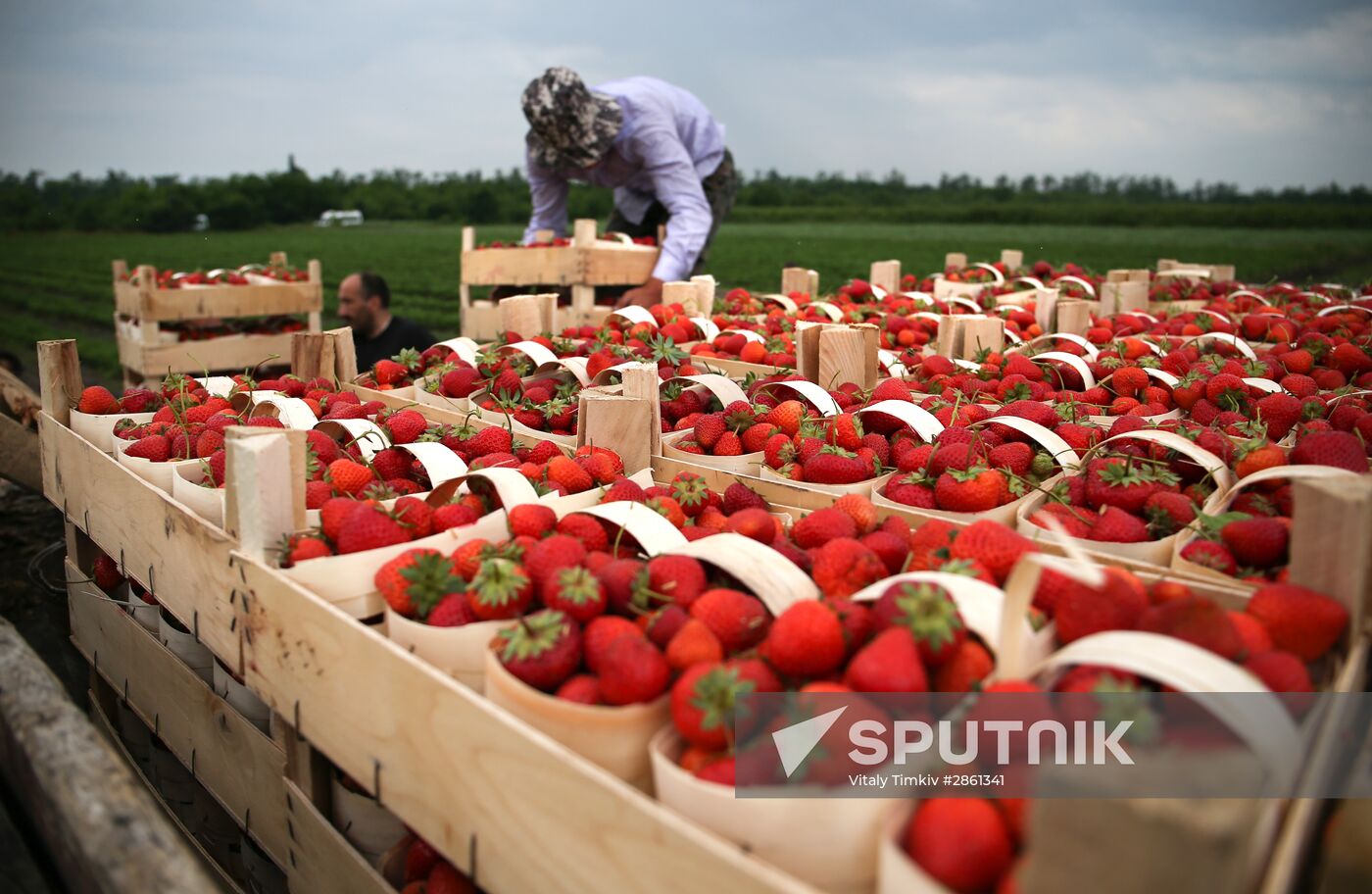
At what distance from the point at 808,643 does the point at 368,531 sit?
2.83ft

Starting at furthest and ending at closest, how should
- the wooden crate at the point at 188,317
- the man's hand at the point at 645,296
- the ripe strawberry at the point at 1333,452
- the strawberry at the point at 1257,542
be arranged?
the wooden crate at the point at 188,317
the man's hand at the point at 645,296
the ripe strawberry at the point at 1333,452
the strawberry at the point at 1257,542

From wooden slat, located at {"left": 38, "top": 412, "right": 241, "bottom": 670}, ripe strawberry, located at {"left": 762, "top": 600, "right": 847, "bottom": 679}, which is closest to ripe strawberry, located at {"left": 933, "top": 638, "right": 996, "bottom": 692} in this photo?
ripe strawberry, located at {"left": 762, "top": 600, "right": 847, "bottom": 679}

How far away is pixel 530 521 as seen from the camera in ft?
5.36

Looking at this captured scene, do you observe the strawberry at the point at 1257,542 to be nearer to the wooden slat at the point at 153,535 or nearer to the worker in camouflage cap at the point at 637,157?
the wooden slat at the point at 153,535

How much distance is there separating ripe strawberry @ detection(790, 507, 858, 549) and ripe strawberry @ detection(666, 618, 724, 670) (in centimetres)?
45

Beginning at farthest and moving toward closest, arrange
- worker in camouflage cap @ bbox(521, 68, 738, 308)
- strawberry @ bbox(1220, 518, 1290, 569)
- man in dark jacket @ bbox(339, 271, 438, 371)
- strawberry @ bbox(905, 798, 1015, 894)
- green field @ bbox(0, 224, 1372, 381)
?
green field @ bbox(0, 224, 1372, 381)
worker in camouflage cap @ bbox(521, 68, 738, 308)
man in dark jacket @ bbox(339, 271, 438, 371)
strawberry @ bbox(1220, 518, 1290, 569)
strawberry @ bbox(905, 798, 1015, 894)

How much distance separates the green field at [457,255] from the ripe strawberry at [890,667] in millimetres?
11089

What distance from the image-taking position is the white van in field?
1484 inches

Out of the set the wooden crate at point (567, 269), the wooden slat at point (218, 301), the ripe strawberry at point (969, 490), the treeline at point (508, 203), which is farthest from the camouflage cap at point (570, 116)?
the treeline at point (508, 203)

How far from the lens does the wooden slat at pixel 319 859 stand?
61.6 inches

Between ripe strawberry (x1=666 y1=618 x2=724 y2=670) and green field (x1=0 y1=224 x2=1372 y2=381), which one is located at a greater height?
green field (x1=0 y1=224 x2=1372 y2=381)

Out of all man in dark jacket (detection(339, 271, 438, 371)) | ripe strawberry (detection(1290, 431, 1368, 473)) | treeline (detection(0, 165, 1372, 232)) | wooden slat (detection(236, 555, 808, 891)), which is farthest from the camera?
treeline (detection(0, 165, 1372, 232))

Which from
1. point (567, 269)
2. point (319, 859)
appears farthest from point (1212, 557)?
point (567, 269)

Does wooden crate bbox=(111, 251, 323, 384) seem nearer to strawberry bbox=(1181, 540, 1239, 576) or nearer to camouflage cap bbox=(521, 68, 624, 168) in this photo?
camouflage cap bbox=(521, 68, 624, 168)
